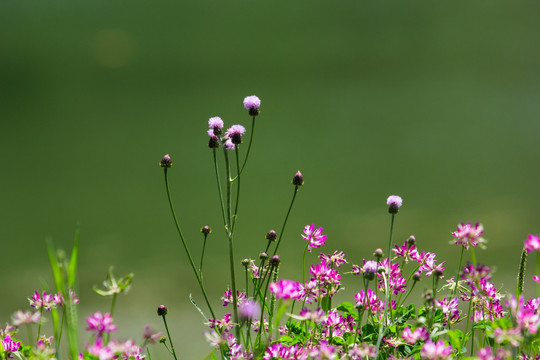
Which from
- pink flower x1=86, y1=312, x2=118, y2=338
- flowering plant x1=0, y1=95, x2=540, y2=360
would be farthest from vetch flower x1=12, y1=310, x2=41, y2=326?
pink flower x1=86, y1=312, x2=118, y2=338

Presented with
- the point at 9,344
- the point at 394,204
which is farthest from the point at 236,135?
the point at 9,344

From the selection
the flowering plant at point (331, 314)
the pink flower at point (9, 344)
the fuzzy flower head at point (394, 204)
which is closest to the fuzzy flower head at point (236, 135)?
the flowering plant at point (331, 314)

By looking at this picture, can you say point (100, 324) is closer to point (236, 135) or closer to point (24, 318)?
point (24, 318)

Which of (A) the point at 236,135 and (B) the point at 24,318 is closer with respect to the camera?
(B) the point at 24,318

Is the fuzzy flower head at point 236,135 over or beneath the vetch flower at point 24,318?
over

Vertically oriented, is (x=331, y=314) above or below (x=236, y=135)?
below

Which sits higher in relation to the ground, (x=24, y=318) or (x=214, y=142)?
(x=214, y=142)

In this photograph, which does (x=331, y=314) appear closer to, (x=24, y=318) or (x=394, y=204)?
(x=394, y=204)

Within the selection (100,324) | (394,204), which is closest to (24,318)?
(100,324)

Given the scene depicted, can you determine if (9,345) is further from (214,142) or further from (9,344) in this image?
(214,142)

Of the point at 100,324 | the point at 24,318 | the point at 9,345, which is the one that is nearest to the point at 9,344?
the point at 9,345

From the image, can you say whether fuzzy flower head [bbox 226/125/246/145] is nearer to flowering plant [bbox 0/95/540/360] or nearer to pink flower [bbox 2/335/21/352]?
flowering plant [bbox 0/95/540/360]

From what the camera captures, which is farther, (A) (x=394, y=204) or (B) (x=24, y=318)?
(A) (x=394, y=204)

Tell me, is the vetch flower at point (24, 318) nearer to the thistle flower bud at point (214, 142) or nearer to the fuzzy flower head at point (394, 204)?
the thistle flower bud at point (214, 142)
